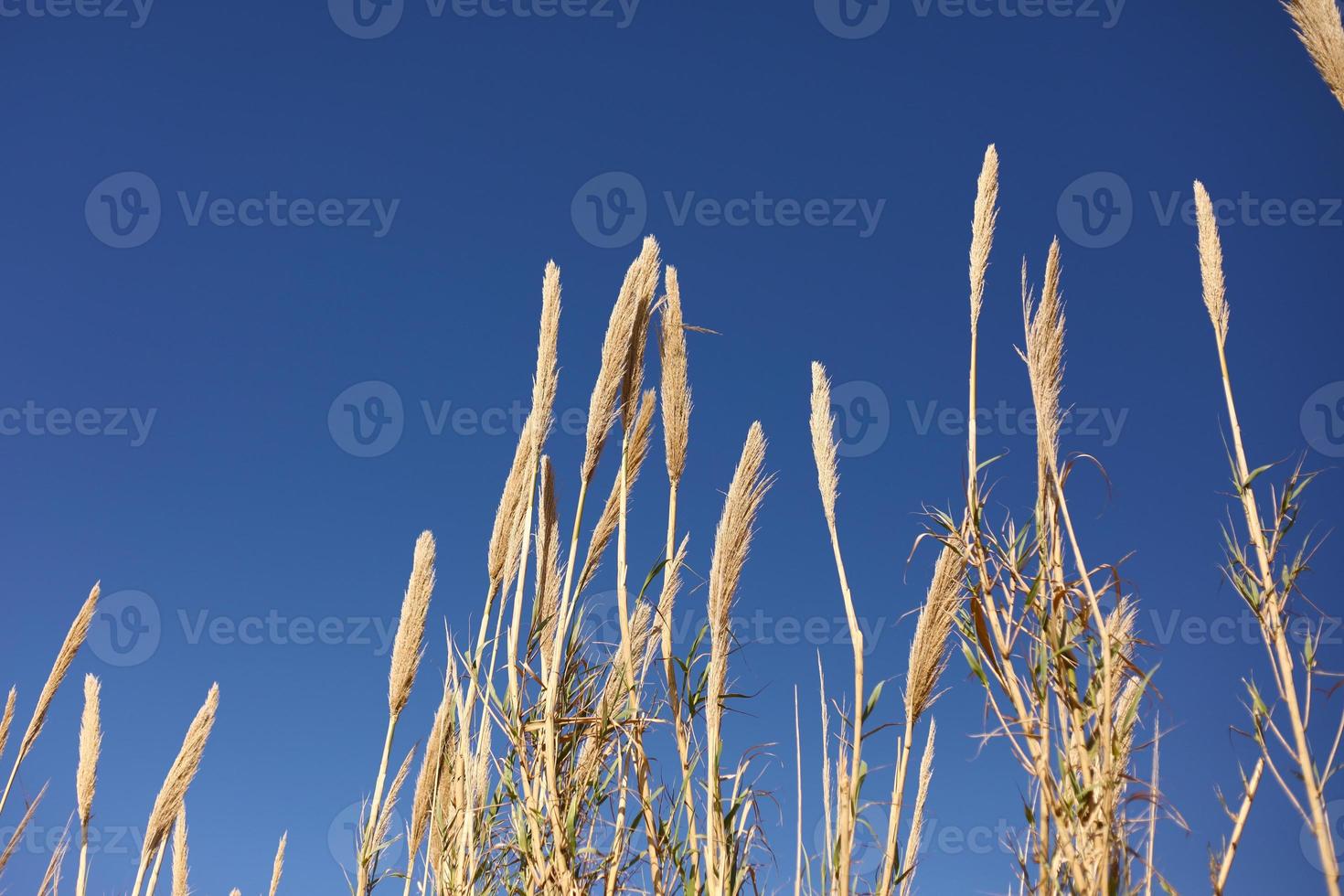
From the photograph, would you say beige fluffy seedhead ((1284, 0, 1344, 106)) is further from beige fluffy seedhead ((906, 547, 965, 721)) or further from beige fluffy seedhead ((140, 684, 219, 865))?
beige fluffy seedhead ((140, 684, 219, 865))

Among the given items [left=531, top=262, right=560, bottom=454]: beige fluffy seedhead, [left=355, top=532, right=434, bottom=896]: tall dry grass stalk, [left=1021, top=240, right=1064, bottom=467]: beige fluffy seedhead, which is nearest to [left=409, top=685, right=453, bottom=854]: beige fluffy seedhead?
[left=355, top=532, right=434, bottom=896]: tall dry grass stalk

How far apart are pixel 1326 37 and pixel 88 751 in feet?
16.3

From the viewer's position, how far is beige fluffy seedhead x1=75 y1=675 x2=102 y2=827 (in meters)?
3.78

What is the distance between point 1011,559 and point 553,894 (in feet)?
4.46

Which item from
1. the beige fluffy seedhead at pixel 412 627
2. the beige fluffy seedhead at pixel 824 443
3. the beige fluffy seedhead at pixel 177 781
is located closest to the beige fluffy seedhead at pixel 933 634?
the beige fluffy seedhead at pixel 824 443

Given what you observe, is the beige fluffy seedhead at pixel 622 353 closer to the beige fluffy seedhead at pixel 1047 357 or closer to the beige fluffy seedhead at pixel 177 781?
the beige fluffy seedhead at pixel 1047 357

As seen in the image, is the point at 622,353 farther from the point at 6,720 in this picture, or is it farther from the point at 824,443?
the point at 6,720

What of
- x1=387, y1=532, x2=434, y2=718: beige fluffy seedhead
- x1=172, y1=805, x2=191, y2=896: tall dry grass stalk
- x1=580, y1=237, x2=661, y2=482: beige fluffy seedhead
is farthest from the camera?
x1=172, y1=805, x2=191, y2=896: tall dry grass stalk

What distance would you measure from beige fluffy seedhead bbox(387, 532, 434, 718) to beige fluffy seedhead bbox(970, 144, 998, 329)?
2.03 metres

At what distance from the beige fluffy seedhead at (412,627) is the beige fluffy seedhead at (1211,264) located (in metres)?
2.68

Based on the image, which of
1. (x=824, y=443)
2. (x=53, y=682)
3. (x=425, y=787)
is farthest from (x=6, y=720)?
(x=824, y=443)

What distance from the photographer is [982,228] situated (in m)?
2.28

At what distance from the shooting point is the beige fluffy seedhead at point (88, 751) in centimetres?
378

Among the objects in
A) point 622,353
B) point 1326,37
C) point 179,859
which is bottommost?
point 179,859
